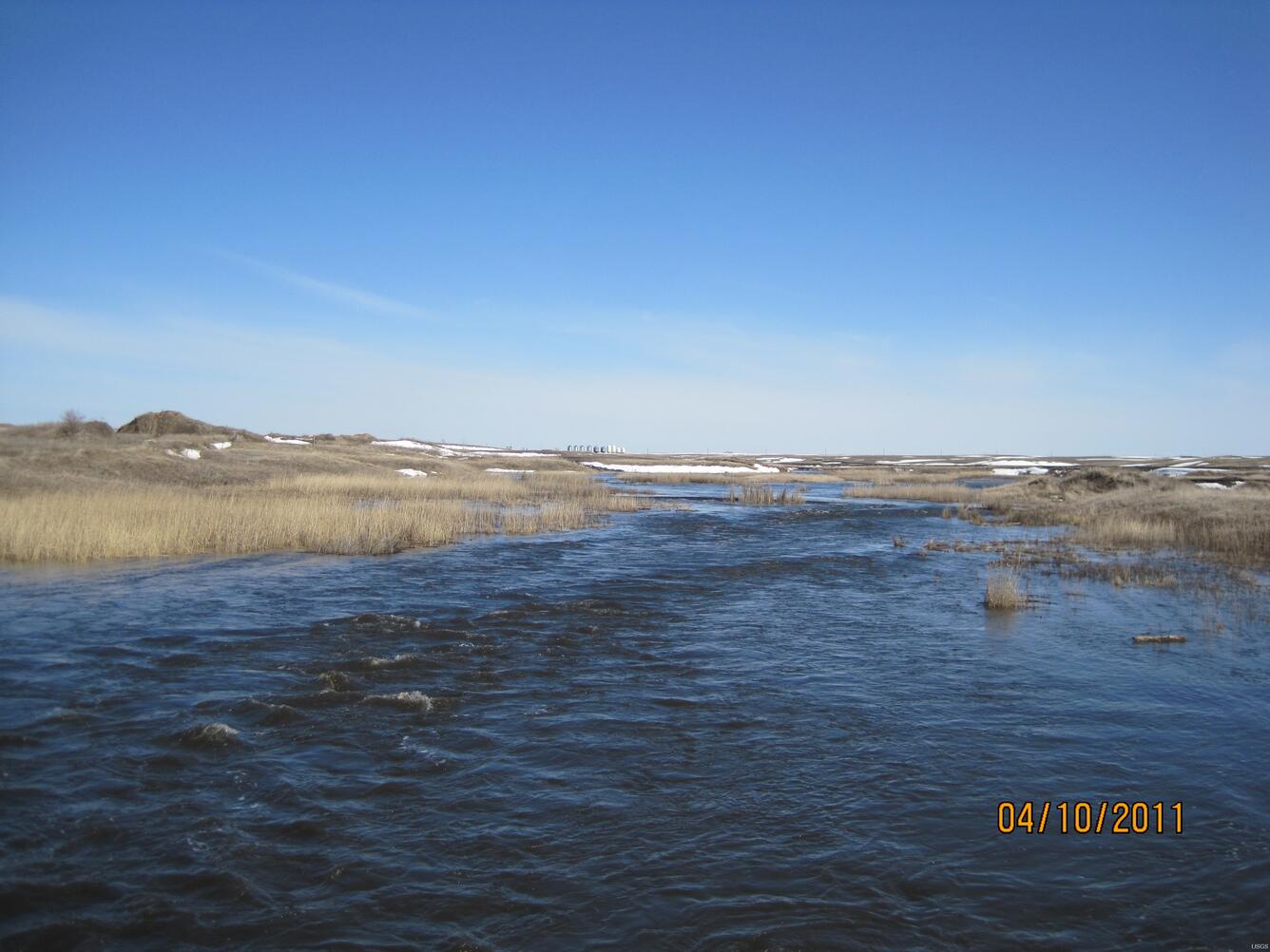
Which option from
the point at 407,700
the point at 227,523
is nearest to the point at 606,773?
the point at 407,700

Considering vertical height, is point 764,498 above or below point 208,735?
above

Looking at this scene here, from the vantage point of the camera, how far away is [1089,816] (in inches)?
265

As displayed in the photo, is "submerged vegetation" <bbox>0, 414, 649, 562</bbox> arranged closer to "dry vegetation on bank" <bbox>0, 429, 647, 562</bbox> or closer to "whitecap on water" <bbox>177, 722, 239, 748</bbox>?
"dry vegetation on bank" <bbox>0, 429, 647, 562</bbox>

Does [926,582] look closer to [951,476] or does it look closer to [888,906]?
[888,906]

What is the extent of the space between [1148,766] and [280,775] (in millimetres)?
8131

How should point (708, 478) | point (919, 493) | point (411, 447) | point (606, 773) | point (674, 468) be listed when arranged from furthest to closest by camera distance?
point (674, 468), point (411, 447), point (708, 478), point (919, 493), point (606, 773)

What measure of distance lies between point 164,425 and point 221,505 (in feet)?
119

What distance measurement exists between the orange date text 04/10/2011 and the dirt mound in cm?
5470

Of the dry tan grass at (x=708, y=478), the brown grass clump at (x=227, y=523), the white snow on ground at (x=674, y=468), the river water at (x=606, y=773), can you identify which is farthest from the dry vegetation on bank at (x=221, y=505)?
the white snow on ground at (x=674, y=468)

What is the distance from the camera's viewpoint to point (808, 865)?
5801 millimetres

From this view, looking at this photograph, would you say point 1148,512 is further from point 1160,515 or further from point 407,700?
point 407,700

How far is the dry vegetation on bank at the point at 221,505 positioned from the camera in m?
18.2

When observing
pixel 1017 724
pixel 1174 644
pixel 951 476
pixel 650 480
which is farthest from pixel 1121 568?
pixel 951 476

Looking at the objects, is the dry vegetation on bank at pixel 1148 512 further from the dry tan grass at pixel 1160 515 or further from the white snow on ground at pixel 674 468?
the white snow on ground at pixel 674 468
